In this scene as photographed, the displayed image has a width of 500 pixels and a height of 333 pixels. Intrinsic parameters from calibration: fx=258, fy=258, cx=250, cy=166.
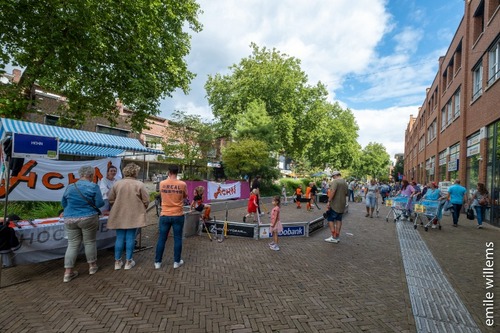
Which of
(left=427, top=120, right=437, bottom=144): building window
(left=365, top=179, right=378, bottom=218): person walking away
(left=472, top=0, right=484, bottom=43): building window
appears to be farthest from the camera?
(left=427, top=120, right=437, bottom=144): building window

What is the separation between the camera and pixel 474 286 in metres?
4.37

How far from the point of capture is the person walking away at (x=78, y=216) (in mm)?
4203

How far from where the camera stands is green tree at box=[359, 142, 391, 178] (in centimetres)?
6981

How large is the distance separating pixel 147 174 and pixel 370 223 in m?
32.2

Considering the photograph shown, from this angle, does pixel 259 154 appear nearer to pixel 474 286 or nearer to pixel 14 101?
pixel 14 101

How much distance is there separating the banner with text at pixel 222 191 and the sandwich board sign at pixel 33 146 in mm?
8732

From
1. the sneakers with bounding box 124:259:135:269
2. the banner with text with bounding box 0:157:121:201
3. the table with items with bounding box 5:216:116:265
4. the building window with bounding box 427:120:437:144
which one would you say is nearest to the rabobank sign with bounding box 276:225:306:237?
the sneakers with bounding box 124:259:135:269

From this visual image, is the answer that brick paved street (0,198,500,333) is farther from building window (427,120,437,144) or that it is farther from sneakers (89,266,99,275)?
building window (427,120,437,144)

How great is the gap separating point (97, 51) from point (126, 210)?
7725 mm

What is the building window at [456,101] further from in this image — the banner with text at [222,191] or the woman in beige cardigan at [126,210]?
the woman in beige cardigan at [126,210]

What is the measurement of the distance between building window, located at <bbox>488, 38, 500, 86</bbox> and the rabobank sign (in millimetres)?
10686

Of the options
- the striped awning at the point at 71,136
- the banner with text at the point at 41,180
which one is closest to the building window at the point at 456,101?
the striped awning at the point at 71,136

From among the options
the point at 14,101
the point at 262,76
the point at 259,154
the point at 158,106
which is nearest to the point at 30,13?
the point at 14,101

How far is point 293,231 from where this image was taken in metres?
7.65
